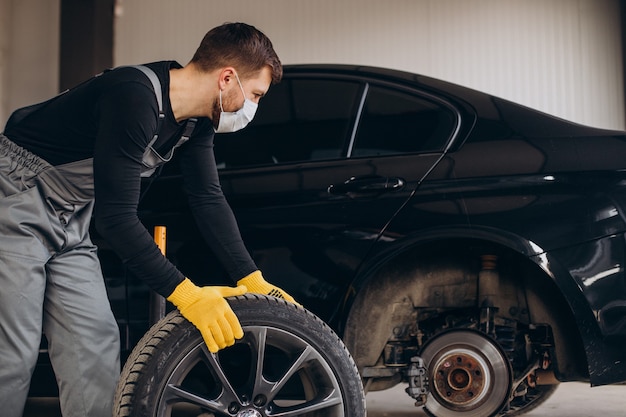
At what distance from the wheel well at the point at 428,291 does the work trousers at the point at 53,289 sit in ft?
2.86

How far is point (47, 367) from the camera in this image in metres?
2.72

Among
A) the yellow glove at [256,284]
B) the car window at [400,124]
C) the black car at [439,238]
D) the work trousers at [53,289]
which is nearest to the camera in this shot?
the work trousers at [53,289]

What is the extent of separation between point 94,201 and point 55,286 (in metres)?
0.25

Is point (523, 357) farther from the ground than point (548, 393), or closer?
farther from the ground

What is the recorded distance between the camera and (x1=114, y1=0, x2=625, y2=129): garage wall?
6.21 m

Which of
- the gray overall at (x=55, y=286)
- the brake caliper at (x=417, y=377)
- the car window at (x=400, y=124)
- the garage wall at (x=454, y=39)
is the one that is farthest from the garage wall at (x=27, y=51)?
the brake caliper at (x=417, y=377)

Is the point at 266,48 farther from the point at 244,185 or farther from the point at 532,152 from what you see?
the point at 532,152

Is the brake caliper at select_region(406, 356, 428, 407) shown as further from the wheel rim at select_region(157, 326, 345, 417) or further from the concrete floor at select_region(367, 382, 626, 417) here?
the concrete floor at select_region(367, 382, 626, 417)

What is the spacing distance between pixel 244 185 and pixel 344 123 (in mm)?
428

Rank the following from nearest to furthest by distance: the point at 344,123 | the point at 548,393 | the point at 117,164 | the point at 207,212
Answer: the point at 117,164 < the point at 207,212 < the point at 344,123 < the point at 548,393

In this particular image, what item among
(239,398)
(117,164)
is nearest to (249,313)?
(239,398)

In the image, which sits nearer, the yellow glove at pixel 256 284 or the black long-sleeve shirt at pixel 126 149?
the black long-sleeve shirt at pixel 126 149

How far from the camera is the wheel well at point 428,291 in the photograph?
2.78 m

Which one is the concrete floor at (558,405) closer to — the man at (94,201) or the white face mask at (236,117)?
the man at (94,201)
